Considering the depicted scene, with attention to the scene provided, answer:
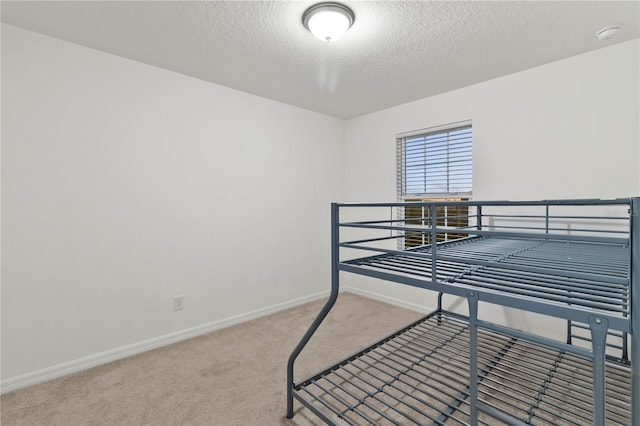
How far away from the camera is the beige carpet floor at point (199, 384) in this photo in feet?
5.34

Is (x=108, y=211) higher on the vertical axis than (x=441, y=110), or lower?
lower

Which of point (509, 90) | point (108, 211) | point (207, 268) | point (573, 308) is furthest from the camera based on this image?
point (207, 268)

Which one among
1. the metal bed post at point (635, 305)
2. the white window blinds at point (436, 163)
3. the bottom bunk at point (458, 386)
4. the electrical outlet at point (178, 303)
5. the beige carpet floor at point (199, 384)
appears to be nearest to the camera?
the metal bed post at point (635, 305)

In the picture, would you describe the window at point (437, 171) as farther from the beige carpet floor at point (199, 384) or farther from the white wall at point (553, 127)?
the beige carpet floor at point (199, 384)

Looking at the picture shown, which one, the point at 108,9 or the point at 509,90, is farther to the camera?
the point at 509,90

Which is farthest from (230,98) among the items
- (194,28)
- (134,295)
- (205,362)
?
(205,362)

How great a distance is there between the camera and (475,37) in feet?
6.48

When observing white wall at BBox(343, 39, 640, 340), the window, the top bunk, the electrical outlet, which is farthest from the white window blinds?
the electrical outlet

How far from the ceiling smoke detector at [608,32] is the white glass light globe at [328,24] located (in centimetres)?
161

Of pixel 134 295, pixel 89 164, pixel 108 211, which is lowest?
pixel 134 295

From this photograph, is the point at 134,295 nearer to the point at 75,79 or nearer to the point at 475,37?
the point at 75,79

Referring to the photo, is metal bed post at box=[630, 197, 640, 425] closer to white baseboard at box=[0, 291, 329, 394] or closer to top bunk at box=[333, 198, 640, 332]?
top bunk at box=[333, 198, 640, 332]

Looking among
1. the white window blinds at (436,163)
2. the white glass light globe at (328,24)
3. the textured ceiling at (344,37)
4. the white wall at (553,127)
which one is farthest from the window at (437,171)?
the white glass light globe at (328,24)

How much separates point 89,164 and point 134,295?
102cm
